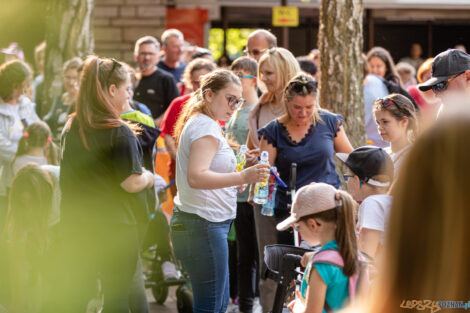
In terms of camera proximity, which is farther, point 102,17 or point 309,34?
point 309,34

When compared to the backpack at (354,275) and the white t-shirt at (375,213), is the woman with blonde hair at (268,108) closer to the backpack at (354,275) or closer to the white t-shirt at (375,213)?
the white t-shirt at (375,213)

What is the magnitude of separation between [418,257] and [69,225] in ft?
10.8

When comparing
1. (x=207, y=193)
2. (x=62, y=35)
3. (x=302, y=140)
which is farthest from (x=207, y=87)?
(x=62, y=35)

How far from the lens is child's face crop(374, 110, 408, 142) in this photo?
4488 millimetres

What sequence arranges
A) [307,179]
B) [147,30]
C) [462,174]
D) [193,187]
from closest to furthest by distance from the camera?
[462,174] → [193,187] → [307,179] → [147,30]

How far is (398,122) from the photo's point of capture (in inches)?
177

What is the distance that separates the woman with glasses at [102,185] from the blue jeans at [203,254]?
0.92 ft

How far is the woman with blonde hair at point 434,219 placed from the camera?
1192 mm

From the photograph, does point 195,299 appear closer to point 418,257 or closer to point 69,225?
point 69,225

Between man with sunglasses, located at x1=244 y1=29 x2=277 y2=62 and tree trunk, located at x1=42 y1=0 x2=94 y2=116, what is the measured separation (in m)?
3.36

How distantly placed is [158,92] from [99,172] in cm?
428

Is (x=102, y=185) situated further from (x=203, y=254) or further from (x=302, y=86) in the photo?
(x=302, y=86)

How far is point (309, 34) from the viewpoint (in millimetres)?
17828

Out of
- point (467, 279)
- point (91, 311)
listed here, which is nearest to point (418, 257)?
point (467, 279)
